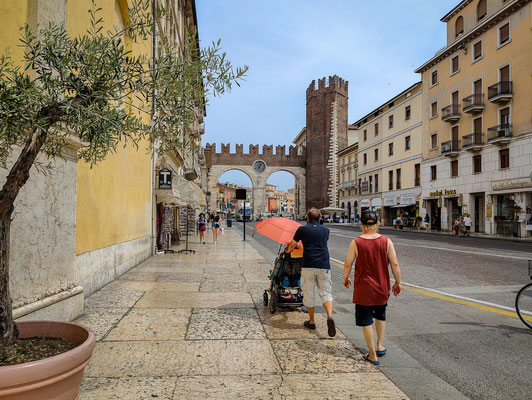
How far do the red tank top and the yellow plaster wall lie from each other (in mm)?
4179

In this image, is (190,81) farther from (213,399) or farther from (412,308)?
(412,308)

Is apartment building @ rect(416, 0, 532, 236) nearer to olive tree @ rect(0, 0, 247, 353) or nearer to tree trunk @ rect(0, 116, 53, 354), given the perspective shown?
olive tree @ rect(0, 0, 247, 353)

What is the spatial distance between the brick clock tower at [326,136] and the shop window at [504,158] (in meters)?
34.2

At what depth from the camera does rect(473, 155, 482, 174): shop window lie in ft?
91.0

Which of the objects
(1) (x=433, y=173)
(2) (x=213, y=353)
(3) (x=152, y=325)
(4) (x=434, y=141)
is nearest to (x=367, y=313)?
(2) (x=213, y=353)

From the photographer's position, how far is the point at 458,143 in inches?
1177

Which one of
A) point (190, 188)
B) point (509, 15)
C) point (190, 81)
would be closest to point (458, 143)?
point (509, 15)

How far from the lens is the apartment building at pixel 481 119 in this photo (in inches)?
938

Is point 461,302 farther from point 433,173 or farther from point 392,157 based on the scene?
point 392,157

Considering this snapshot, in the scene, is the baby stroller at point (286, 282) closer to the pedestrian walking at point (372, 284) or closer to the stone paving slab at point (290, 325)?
the stone paving slab at point (290, 325)

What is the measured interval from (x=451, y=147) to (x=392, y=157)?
10748 millimetres

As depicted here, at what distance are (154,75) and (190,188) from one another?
40.4 ft

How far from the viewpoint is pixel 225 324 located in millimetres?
4883

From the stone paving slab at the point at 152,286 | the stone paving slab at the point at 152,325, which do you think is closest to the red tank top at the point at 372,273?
the stone paving slab at the point at 152,325
